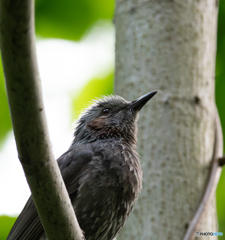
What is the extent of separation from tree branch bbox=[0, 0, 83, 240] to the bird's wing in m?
0.83

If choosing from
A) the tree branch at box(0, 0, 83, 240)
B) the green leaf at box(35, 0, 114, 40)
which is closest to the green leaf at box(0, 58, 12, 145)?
Result: the green leaf at box(35, 0, 114, 40)

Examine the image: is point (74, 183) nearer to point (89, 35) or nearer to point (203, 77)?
point (203, 77)

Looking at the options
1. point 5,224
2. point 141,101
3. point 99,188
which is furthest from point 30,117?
point 5,224

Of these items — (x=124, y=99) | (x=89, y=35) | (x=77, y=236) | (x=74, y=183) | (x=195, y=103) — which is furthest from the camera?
(x=89, y=35)

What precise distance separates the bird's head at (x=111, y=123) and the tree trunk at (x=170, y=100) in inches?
11.3

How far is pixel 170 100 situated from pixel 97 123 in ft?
2.90

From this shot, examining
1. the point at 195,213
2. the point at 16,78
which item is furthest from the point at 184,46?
the point at 16,78

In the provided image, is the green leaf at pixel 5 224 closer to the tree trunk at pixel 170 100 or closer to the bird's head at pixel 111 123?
the bird's head at pixel 111 123

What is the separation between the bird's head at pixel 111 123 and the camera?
367cm

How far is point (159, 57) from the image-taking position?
3.37 meters

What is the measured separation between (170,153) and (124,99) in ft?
2.48

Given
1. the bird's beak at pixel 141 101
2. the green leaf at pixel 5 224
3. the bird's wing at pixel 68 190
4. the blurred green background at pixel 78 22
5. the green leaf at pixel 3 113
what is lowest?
the green leaf at pixel 5 224

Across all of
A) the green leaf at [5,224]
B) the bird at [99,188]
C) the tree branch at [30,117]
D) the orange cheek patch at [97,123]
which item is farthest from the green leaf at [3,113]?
the tree branch at [30,117]

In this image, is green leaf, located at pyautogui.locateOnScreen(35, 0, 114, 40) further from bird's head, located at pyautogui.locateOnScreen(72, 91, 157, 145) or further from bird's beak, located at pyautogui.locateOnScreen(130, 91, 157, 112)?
bird's beak, located at pyautogui.locateOnScreen(130, 91, 157, 112)
